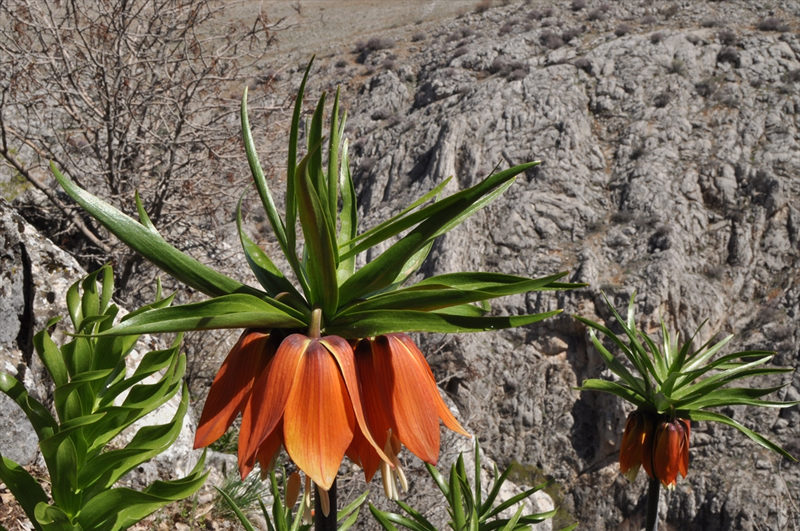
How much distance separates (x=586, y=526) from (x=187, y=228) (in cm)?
753

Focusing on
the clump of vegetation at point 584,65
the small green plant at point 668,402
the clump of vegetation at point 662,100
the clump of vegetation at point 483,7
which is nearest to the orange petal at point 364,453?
the small green plant at point 668,402

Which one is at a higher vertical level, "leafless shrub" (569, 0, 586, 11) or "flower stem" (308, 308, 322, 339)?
"leafless shrub" (569, 0, 586, 11)

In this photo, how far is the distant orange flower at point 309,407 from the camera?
2.67 feet

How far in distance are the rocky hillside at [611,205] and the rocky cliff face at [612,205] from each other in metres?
0.04

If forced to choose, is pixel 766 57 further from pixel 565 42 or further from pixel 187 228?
pixel 187 228

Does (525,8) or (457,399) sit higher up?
(525,8)

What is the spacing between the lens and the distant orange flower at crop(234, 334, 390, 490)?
814 millimetres

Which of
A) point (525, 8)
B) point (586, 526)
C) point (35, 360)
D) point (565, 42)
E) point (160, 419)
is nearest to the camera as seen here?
point (35, 360)

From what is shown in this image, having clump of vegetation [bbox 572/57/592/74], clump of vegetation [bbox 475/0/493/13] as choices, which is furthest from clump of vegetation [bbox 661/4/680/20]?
clump of vegetation [bbox 475/0/493/13]

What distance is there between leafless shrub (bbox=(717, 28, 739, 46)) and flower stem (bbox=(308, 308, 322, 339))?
16582 mm

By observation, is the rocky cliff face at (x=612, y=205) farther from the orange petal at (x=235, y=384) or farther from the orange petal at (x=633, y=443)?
the orange petal at (x=235, y=384)

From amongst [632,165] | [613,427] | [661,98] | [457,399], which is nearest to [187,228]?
[457,399]

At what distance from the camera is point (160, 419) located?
3184 millimetres

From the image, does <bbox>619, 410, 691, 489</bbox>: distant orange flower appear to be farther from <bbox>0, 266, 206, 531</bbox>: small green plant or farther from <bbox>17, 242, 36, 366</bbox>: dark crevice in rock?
<bbox>17, 242, 36, 366</bbox>: dark crevice in rock
